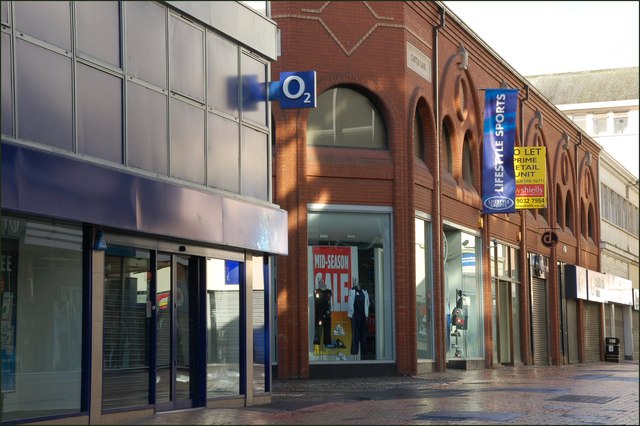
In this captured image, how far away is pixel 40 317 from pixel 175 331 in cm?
322

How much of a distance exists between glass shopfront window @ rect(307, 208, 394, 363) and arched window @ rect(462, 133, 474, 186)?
6655 millimetres

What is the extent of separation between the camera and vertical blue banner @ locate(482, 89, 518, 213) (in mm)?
31641

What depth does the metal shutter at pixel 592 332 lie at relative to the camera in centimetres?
4684

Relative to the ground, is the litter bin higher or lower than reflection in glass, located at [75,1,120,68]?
lower

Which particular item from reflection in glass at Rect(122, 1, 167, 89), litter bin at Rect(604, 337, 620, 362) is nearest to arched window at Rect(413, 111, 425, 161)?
reflection in glass at Rect(122, 1, 167, 89)

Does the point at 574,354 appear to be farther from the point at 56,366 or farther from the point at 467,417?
the point at 56,366

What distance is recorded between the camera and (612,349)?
4850 cm

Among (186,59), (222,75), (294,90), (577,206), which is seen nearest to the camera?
(186,59)

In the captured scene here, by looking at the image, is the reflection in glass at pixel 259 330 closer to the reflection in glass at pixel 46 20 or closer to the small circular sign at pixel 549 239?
the reflection in glass at pixel 46 20

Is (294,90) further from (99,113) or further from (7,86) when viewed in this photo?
(7,86)

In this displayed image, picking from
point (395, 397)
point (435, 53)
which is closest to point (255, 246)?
point (395, 397)

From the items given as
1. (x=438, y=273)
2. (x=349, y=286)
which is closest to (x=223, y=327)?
(x=349, y=286)

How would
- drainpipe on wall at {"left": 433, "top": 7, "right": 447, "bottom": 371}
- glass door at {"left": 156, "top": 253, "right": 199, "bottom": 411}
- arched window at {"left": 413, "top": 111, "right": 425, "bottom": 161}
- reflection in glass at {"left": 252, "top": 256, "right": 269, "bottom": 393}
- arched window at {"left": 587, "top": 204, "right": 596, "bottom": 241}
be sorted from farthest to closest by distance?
arched window at {"left": 587, "top": 204, "right": 596, "bottom": 241} → arched window at {"left": 413, "top": 111, "right": 425, "bottom": 161} → drainpipe on wall at {"left": 433, "top": 7, "right": 447, "bottom": 371} → reflection in glass at {"left": 252, "top": 256, "right": 269, "bottom": 393} → glass door at {"left": 156, "top": 253, "right": 199, "bottom": 411}

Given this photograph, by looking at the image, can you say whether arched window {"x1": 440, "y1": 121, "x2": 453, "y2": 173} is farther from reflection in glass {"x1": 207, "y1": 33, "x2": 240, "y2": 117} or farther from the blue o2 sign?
reflection in glass {"x1": 207, "y1": 33, "x2": 240, "y2": 117}
